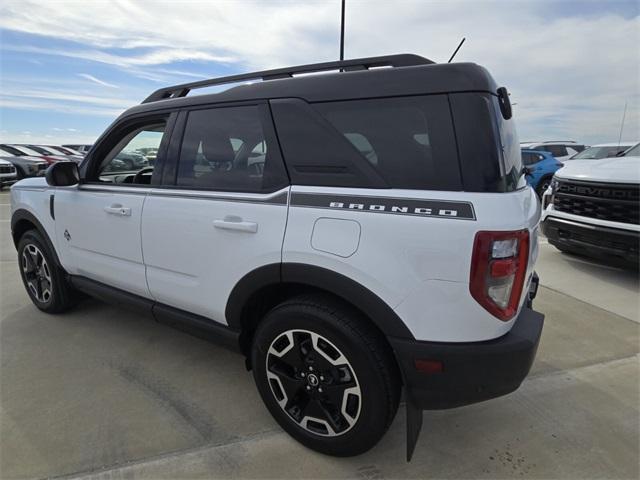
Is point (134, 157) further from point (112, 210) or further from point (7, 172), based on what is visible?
point (7, 172)

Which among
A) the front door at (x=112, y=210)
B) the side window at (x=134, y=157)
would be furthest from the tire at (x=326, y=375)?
the side window at (x=134, y=157)

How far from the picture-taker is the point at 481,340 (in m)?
1.74

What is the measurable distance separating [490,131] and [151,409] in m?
2.33

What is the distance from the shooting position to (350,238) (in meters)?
1.83

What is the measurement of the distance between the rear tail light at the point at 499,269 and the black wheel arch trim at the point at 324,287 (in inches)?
13.7

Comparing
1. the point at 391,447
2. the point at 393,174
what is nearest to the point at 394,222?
the point at 393,174

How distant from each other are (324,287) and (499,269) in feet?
2.43

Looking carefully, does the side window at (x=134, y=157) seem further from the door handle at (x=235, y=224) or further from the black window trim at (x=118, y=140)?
the door handle at (x=235, y=224)

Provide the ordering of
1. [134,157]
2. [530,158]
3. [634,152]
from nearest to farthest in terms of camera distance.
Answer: [134,157] → [634,152] → [530,158]

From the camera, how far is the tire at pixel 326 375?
74.1 inches

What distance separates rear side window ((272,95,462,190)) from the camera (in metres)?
1.72

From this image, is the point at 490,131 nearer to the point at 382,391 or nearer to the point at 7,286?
the point at 382,391

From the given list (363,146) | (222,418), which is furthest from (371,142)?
(222,418)

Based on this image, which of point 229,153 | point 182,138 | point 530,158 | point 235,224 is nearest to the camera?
point 235,224
